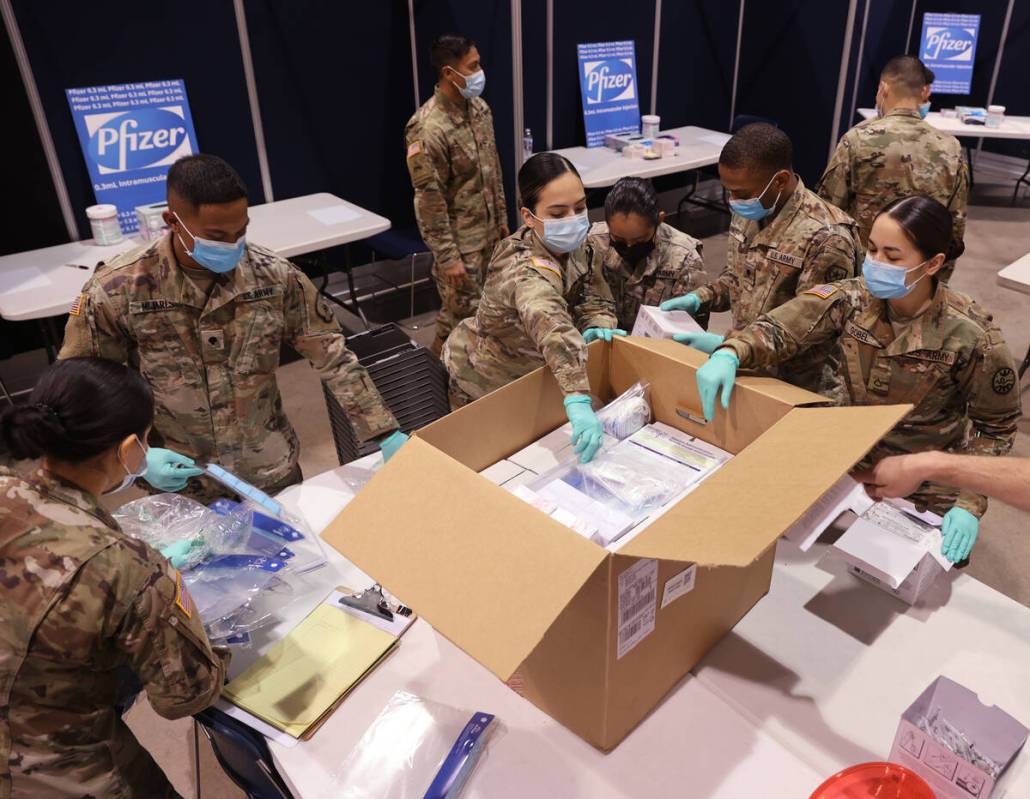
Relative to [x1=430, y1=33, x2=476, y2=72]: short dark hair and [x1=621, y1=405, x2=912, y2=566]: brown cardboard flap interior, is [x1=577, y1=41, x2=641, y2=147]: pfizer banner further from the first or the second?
[x1=621, y1=405, x2=912, y2=566]: brown cardboard flap interior

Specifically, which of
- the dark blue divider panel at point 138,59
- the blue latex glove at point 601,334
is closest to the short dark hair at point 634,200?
the blue latex glove at point 601,334

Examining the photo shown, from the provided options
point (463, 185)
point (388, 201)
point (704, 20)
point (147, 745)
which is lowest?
point (147, 745)

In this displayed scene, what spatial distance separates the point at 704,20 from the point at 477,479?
6153 mm

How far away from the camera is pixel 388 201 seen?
5.04 metres

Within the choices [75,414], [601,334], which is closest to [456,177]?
[601,334]

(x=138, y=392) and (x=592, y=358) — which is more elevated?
(x=138, y=392)

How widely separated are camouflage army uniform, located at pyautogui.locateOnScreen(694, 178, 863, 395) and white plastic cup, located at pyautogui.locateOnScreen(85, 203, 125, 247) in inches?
115

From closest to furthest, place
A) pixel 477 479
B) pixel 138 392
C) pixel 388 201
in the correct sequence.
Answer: pixel 477 479 → pixel 138 392 → pixel 388 201

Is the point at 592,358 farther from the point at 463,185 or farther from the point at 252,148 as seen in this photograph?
the point at 252,148

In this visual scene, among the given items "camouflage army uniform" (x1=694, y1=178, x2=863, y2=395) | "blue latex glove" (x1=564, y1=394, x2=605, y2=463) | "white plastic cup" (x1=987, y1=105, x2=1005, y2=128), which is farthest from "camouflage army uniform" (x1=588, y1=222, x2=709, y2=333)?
"white plastic cup" (x1=987, y1=105, x2=1005, y2=128)

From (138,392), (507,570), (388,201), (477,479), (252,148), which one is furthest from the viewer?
(388,201)

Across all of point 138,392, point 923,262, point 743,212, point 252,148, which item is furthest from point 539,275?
point 252,148

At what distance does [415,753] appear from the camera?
129cm

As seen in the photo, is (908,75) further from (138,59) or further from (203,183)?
(138,59)
